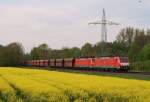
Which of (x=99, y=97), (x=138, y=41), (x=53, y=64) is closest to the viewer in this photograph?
(x=99, y=97)

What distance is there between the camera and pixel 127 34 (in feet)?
525

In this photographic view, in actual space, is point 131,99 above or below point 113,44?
below

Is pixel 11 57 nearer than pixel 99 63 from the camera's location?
No

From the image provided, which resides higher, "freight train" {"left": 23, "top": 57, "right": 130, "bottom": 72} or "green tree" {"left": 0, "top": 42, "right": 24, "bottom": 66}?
"green tree" {"left": 0, "top": 42, "right": 24, "bottom": 66}

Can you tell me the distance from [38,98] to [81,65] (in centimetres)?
7482

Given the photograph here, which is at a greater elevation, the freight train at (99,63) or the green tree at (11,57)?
the green tree at (11,57)

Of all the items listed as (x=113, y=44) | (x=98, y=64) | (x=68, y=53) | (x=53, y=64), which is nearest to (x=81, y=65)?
(x=98, y=64)

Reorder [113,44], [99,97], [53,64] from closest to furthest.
Answer: [99,97] → [53,64] → [113,44]

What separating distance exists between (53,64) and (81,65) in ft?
77.6

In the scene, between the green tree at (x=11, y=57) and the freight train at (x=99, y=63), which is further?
the green tree at (x=11, y=57)

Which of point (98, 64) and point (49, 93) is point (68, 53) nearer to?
point (98, 64)

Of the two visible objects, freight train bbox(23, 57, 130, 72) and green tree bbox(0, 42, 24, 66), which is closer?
freight train bbox(23, 57, 130, 72)

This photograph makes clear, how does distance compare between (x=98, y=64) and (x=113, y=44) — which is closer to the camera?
(x=98, y=64)

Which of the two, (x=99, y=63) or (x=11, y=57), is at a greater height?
(x=11, y=57)
